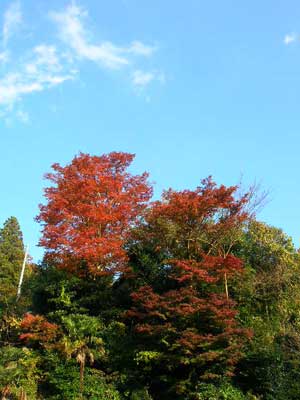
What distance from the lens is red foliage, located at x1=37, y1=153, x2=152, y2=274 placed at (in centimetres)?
2169

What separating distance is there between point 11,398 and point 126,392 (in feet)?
15.2

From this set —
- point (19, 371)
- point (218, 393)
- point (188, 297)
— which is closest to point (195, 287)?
point (188, 297)

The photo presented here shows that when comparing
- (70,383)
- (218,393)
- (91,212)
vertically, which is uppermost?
(91,212)

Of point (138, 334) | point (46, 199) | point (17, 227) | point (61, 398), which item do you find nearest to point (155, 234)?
point (138, 334)

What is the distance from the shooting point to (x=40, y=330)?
68.8 feet

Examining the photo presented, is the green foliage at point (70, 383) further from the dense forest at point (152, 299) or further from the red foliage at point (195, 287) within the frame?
the red foliage at point (195, 287)

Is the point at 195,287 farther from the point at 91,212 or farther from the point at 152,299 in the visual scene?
the point at 91,212

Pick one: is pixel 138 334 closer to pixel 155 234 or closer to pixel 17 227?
pixel 155 234

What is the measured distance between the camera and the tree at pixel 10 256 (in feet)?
119

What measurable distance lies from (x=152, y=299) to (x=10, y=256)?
2345cm

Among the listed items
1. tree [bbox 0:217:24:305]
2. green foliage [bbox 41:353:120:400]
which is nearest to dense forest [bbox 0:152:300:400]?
green foliage [bbox 41:353:120:400]

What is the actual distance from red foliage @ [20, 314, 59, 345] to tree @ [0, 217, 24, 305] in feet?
48.7

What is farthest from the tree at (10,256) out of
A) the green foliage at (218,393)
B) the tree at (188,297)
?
the green foliage at (218,393)

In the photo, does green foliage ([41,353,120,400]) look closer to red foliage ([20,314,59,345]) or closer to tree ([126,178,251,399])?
red foliage ([20,314,59,345])
